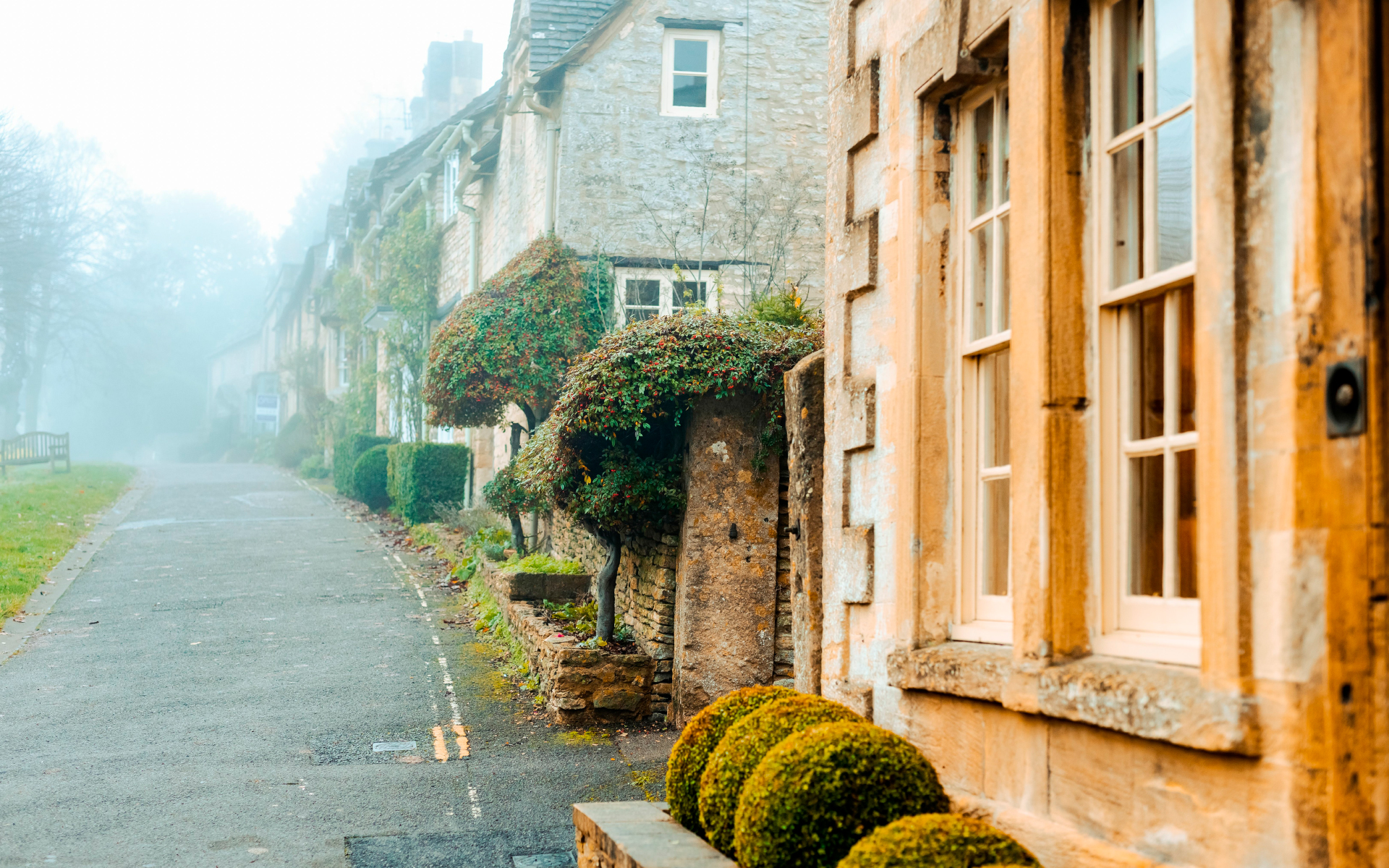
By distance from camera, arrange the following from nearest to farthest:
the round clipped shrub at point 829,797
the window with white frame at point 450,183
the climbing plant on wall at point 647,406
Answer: the round clipped shrub at point 829,797
the climbing plant on wall at point 647,406
the window with white frame at point 450,183

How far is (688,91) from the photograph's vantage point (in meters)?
14.7

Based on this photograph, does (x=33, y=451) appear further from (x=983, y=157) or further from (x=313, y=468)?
(x=983, y=157)

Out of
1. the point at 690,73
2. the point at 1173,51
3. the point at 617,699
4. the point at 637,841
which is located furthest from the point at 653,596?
the point at 690,73

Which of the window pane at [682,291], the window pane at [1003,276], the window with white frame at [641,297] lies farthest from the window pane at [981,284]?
the window with white frame at [641,297]

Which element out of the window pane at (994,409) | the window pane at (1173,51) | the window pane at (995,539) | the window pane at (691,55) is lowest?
the window pane at (995,539)

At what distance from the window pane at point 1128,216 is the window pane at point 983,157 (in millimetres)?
856

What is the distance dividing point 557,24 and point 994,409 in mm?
12796

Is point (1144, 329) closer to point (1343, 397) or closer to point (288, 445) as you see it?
point (1343, 397)

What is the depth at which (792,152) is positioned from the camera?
14.6m

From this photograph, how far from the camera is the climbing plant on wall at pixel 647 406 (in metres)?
8.42

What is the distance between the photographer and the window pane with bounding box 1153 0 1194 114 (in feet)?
11.0

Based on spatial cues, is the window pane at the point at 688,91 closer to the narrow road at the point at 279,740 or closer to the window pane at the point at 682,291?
the window pane at the point at 682,291

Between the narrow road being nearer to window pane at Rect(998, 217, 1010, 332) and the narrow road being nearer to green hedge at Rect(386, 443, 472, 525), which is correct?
window pane at Rect(998, 217, 1010, 332)

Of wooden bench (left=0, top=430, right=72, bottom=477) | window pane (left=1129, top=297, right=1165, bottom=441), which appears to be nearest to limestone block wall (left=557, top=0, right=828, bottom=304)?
window pane (left=1129, top=297, right=1165, bottom=441)
